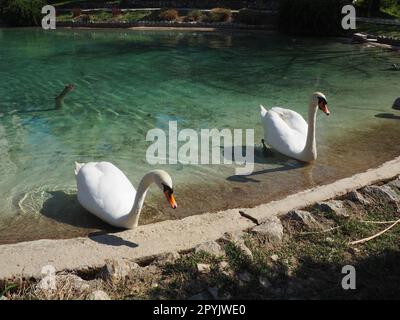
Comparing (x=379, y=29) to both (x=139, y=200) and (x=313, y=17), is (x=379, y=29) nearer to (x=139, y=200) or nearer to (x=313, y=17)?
(x=313, y=17)

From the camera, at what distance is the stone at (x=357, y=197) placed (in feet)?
21.5

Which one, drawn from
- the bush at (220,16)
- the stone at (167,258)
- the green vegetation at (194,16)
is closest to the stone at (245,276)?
the stone at (167,258)

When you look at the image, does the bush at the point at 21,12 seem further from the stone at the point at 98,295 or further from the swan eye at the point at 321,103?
the stone at the point at 98,295

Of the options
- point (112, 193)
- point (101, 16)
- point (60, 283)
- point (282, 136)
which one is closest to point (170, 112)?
point (282, 136)

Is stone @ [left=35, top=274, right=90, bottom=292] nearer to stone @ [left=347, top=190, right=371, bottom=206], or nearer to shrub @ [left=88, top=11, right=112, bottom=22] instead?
stone @ [left=347, top=190, right=371, bottom=206]

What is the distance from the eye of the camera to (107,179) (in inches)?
260

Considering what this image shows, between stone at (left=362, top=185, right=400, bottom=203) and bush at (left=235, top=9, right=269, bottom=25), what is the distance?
26943 mm

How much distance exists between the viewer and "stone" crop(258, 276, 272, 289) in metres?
4.80

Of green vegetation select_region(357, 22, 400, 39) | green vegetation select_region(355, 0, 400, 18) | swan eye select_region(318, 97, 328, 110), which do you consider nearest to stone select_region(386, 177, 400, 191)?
swan eye select_region(318, 97, 328, 110)

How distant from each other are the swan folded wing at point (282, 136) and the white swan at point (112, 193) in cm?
314

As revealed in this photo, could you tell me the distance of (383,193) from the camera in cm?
671

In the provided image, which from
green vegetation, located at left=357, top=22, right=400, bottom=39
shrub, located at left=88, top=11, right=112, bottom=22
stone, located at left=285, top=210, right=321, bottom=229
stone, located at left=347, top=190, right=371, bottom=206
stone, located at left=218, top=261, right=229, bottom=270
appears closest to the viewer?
stone, located at left=218, top=261, right=229, bottom=270

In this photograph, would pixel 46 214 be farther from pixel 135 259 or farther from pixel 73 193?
pixel 135 259
